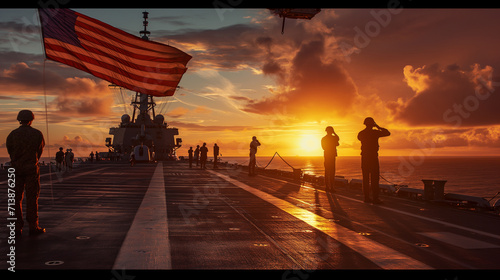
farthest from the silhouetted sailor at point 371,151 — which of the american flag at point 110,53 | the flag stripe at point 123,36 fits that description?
the flag stripe at point 123,36

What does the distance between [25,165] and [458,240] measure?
713 centimetres

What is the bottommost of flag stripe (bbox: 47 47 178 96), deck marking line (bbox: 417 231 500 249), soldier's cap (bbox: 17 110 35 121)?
deck marking line (bbox: 417 231 500 249)

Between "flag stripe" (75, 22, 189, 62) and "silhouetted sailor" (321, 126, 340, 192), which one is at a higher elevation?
"flag stripe" (75, 22, 189, 62)

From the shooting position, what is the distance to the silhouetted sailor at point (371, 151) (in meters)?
11.4

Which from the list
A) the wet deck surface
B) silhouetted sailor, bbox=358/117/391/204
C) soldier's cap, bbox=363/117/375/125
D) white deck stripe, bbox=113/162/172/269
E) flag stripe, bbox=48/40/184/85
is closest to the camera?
white deck stripe, bbox=113/162/172/269

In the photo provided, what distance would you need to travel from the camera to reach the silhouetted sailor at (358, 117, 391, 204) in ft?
37.4

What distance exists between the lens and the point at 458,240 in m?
6.56

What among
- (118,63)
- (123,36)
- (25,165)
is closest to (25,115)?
(25,165)

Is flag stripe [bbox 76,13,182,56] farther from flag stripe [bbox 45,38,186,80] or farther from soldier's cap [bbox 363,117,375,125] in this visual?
soldier's cap [bbox 363,117,375,125]

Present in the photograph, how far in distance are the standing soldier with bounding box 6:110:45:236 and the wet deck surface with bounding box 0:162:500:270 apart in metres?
0.31

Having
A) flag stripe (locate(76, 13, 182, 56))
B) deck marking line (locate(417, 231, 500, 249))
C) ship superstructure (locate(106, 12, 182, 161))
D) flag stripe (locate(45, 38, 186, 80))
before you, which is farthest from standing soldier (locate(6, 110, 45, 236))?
ship superstructure (locate(106, 12, 182, 161))
